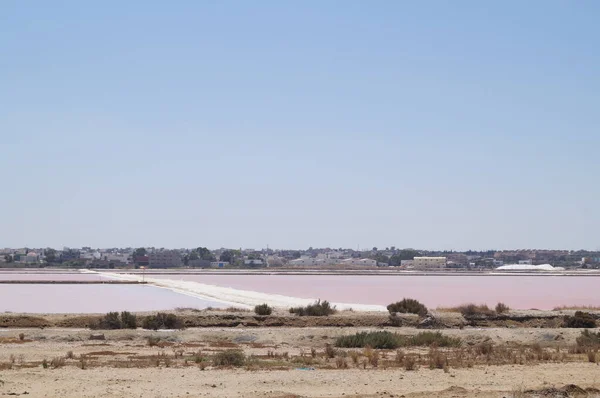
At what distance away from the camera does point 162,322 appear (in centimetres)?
3167

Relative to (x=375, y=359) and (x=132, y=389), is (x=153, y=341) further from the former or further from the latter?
(x=132, y=389)

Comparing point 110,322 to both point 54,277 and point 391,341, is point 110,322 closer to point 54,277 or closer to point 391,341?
point 391,341

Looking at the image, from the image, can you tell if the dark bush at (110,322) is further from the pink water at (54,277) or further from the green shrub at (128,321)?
the pink water at (54,277)

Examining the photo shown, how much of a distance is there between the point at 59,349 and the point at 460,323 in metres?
16.7

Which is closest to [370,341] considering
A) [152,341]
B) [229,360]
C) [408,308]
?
[152,341]

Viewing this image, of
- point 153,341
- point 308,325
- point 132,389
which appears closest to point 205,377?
point 132,389

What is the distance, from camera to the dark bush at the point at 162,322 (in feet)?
102

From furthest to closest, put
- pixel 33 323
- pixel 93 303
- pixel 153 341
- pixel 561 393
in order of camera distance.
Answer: pixel 93 303, pixel 33 323, pixel 153 341, pixel 561 393

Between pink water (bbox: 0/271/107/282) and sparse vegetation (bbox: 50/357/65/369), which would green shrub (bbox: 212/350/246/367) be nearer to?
sparse vegetation (bbox: 50/357/65/369)

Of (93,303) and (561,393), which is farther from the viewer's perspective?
(93,303)

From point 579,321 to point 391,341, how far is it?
12.4 meters

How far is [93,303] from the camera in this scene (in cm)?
5231

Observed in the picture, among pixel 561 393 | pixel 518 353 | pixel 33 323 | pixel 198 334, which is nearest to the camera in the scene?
pixel 561 393

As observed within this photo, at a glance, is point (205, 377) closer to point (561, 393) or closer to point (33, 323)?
point (561, 393)
